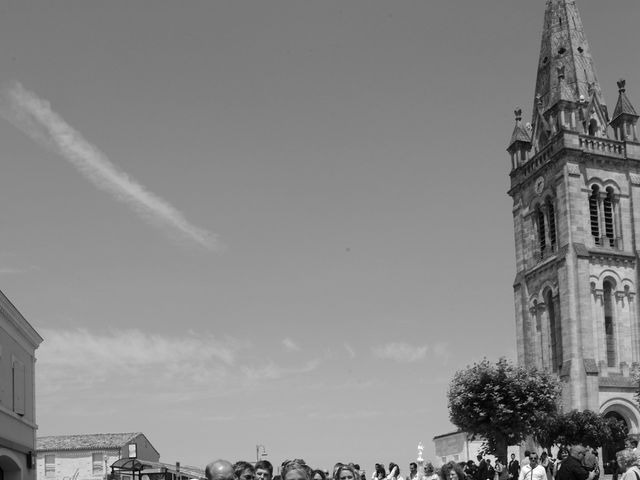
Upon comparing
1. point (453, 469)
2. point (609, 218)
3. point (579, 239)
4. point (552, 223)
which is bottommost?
point (453, 469)

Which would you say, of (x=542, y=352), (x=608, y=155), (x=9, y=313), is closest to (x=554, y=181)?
(x=608, y=155)

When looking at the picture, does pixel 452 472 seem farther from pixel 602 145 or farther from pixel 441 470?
pixel 602 145

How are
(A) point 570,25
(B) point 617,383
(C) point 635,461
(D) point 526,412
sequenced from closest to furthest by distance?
1. (C) point 635,461
2. (D) point 526,412
3. (B) point 617,383
4. (A) point 570,25

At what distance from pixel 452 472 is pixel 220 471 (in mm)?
7429

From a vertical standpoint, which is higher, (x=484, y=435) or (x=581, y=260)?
(x=581, y=260)

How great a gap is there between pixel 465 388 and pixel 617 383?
11551mm

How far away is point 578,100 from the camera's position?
67.8 metres

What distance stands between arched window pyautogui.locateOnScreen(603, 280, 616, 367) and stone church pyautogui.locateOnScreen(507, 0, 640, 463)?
6 cm

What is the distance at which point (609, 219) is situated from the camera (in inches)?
2517

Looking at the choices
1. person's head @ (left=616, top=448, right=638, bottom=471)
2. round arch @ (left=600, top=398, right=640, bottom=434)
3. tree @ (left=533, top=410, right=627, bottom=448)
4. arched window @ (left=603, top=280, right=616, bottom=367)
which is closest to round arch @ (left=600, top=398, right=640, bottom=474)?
round arch @ (left=600, top=398, right=640, bottom=434)

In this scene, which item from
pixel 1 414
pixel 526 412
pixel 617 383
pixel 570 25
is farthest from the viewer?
pixel 570 25

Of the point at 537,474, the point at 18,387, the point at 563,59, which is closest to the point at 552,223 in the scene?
the point at 563,59

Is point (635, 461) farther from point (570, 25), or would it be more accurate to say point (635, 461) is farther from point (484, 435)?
point (570, 25)

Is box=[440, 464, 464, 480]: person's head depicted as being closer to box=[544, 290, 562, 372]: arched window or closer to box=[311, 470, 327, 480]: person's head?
box=[311, 470, 327, 480]: person's head
